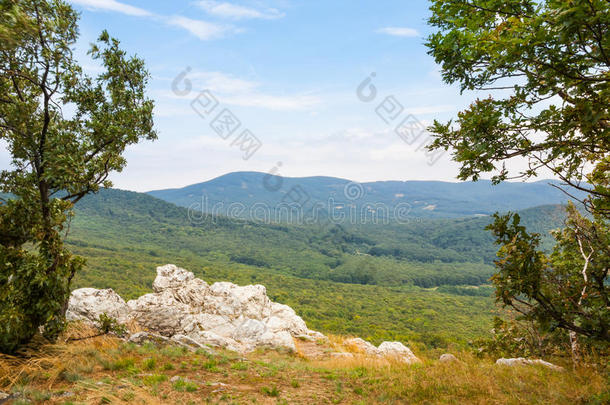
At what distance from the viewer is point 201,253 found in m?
136

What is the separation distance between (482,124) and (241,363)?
1008 cm

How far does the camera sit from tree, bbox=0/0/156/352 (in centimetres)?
745

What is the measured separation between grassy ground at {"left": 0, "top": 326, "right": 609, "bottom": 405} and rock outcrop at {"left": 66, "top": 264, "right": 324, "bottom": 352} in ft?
8.43

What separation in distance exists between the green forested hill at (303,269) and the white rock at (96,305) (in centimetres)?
1880

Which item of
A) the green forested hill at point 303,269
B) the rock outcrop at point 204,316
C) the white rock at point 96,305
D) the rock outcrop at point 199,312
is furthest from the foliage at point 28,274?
the green forested hill at point 303,269

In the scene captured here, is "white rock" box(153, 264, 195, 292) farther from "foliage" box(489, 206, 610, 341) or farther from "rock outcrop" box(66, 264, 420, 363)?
"foliage" box(489, 206, 610, 341)

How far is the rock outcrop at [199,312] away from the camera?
1537 cm

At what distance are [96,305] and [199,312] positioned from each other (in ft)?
20.2

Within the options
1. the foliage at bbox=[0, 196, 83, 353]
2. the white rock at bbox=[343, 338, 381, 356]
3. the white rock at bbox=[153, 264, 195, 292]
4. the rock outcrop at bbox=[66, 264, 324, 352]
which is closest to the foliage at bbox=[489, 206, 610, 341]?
the foliage at bbox=[0, 196, 83, 353]

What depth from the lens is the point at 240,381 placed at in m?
8.64

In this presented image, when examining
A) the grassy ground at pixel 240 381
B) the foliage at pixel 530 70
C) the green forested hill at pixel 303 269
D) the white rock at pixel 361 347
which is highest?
the foliage at pixel 530 70

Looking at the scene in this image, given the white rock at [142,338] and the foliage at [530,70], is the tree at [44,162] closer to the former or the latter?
the white rock at [142,338]

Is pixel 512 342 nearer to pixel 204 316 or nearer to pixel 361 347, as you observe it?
pixel 361 347

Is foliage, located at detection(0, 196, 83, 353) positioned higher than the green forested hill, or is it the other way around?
foliage, located at detection(0, 196, 83, 353)
